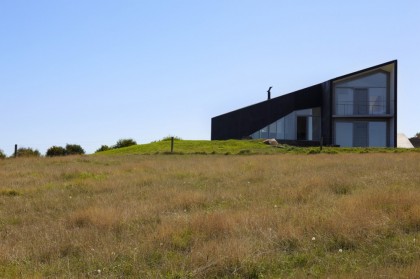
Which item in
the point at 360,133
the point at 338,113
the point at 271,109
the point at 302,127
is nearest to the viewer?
the point at 338,113

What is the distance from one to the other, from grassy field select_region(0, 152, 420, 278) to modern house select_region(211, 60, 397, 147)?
34232mm

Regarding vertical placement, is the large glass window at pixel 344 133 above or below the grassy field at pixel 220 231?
above

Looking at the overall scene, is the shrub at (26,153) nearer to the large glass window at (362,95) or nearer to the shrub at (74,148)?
the shrub at (74,148)

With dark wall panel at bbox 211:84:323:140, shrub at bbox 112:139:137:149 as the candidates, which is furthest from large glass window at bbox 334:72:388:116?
shrub at bbox 112:139:137:149

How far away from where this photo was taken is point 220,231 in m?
6.93

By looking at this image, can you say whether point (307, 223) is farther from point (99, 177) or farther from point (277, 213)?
point (99, 177)

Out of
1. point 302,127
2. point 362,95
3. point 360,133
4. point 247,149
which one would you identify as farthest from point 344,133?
point 247,149

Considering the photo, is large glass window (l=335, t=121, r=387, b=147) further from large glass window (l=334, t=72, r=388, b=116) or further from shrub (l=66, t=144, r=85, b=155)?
shrub (l=66, t=144, r=85, b=155)

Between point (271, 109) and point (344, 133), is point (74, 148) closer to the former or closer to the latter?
point (271, 109)

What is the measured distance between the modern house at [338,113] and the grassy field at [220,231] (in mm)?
34232

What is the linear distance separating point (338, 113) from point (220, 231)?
39.9 meters

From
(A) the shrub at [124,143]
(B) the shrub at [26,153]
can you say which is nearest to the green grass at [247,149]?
(B) the shrub at [26,153]

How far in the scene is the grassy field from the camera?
217 inches

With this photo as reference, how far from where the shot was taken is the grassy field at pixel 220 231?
5.52 meters
